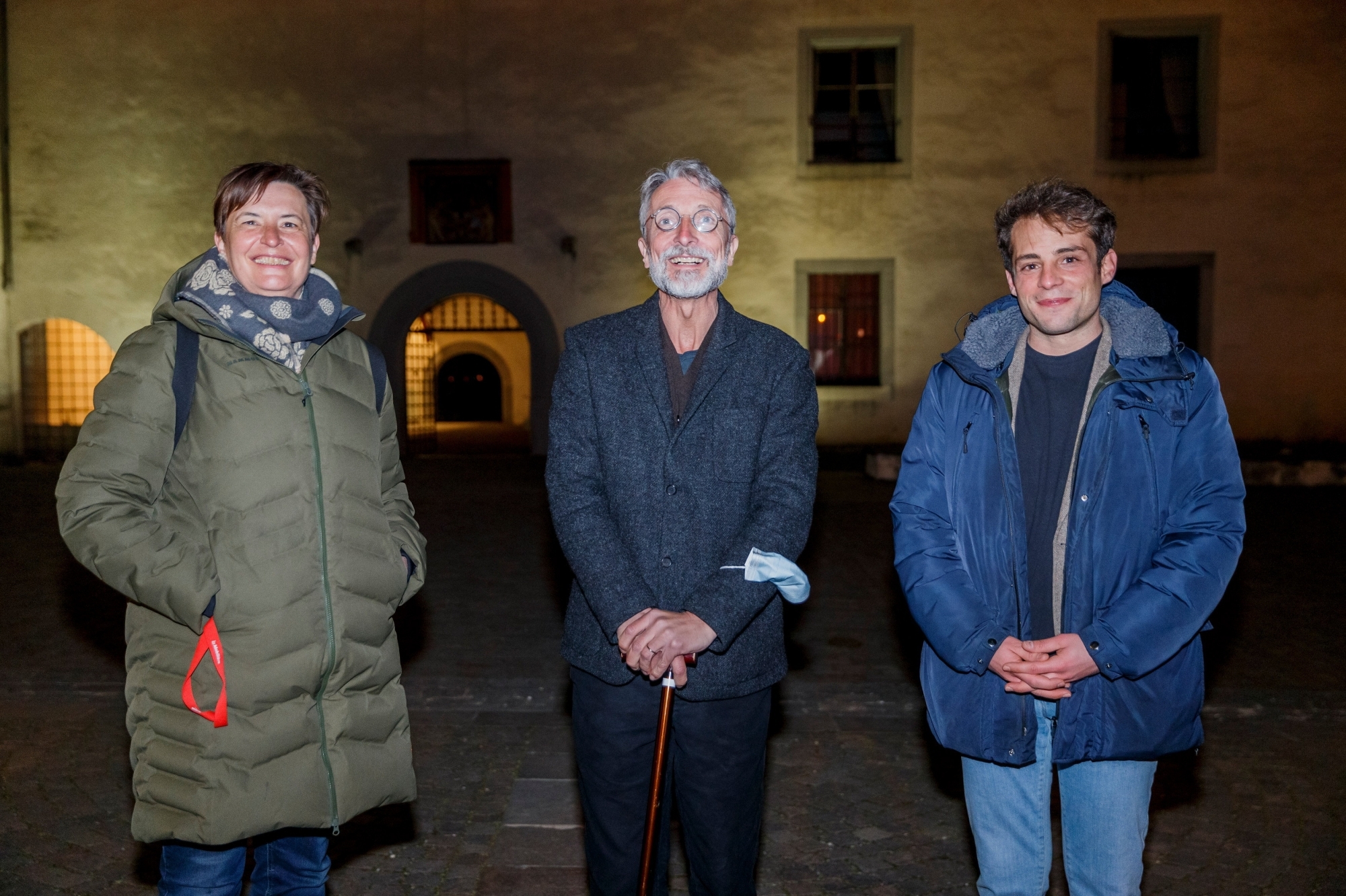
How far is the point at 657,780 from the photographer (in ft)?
8.29

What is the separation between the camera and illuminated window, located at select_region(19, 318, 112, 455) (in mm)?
17562

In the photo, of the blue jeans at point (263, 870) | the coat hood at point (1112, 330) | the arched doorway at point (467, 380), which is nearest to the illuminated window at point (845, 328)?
the arched doorway at point (467, 380)

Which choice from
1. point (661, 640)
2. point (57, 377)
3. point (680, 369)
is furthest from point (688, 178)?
point (57, 377)

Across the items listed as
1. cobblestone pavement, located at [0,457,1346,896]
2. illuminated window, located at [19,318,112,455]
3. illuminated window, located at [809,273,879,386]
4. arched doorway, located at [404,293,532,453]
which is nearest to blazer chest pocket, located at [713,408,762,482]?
cobblestone pavement, located at [0,457,1346,896]

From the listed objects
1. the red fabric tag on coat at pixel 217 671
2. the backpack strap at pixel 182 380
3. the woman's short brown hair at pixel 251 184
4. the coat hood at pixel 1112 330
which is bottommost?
the red fabric tag on coat at pixel 217 671

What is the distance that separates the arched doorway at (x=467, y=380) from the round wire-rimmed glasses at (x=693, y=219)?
614 inches

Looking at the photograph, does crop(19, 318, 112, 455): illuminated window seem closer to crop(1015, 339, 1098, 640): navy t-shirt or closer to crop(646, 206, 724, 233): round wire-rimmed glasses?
crop(646, 206, 724, 233): round wire-rimmed glasses

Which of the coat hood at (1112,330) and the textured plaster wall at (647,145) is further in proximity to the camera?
the textured plaster wall at (647,145)

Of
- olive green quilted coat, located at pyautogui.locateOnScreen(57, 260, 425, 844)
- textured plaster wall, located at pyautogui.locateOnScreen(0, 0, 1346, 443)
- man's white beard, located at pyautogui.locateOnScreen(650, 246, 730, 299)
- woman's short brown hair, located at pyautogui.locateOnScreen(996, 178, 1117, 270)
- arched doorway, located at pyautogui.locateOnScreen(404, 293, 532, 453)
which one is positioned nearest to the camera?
olive green quilted coat, located at pyautogui.locateOnScreen(57, 260, 425, 844)

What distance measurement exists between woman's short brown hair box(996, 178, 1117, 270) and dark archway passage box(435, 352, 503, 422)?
27.8 meters

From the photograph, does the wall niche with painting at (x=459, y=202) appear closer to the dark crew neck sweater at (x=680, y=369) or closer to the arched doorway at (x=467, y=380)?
the arched doorway at (x=467, y=380)

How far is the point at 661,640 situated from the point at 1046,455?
99 cm

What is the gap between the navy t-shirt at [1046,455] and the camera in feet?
8.47

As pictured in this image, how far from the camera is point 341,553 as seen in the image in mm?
2555
